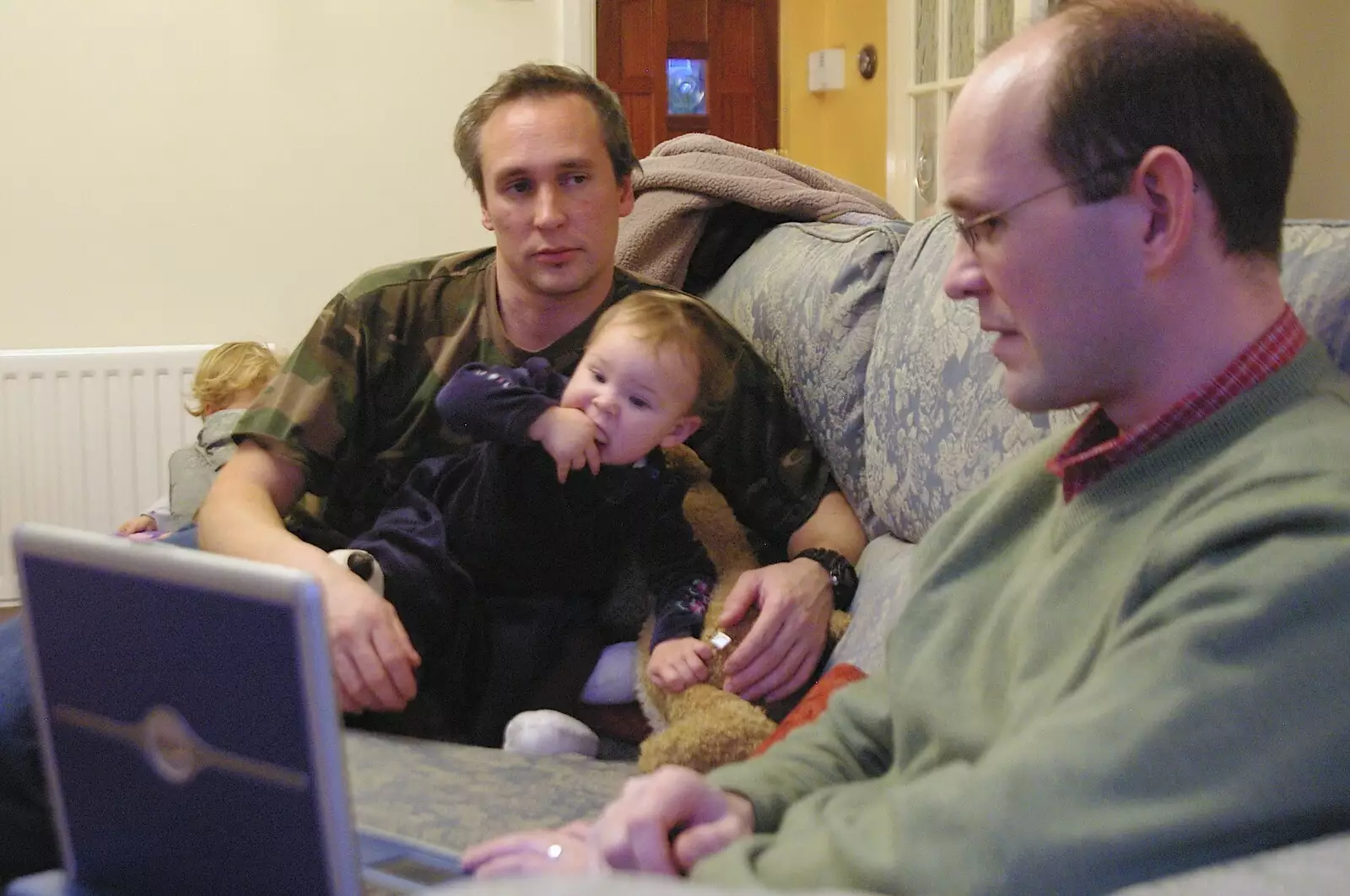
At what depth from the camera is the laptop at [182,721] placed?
74cm

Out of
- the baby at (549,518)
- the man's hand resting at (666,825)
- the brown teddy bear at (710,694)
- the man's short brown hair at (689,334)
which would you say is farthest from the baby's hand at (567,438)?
the man's hand resting at (666,825)

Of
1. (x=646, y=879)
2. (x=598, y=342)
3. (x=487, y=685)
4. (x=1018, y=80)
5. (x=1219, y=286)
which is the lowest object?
(x=487, y=685)

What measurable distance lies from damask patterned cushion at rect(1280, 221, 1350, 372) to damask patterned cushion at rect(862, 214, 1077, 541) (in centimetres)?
27

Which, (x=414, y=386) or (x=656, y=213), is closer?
(x=414, y=386)

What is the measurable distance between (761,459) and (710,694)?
41 centimetres

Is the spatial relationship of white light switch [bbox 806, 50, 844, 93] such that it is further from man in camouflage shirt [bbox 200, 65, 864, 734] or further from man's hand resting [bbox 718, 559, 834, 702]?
man's hand resting [bbox 718, 559, 834, 702]

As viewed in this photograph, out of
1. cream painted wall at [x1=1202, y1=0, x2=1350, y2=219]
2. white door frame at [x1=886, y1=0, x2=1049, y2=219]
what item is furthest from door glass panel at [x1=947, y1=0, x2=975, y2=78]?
cream painted wall at [x1=1202, y1=0, x2=1350, y2=219]

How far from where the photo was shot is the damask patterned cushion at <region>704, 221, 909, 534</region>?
1.82m

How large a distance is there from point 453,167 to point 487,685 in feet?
6.12

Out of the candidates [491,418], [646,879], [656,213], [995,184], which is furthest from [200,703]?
[656,213]

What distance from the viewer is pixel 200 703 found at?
2.60ft

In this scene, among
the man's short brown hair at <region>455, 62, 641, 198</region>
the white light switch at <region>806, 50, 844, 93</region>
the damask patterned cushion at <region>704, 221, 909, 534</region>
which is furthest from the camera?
the white light switch at <region>806, 50, 844, 93</region>

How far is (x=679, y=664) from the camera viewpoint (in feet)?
5.24

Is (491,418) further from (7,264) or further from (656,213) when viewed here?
(7,264)
